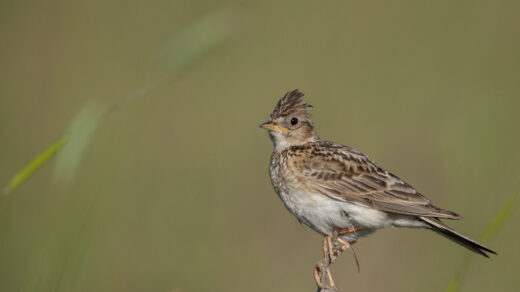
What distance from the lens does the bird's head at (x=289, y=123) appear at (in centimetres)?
668

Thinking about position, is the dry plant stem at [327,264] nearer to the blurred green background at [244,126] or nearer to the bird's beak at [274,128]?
the blurred green background at [244,126]

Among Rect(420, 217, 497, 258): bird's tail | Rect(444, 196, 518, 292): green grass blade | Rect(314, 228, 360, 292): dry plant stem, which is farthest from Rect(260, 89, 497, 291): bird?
Rect(444, 196, 518, 292): green grass blade

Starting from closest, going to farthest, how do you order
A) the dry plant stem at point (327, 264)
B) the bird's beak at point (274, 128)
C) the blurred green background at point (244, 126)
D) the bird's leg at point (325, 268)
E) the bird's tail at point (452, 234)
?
1. the dry plant stem at point (327, 264)
2. the bird's leg at point (325, 268)
3. the bird's tail at point (452, 234)
4. the bird's beak at point (274, 128)
5. the blurred green background at point (244, 126)

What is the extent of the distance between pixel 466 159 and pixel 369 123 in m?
2.08

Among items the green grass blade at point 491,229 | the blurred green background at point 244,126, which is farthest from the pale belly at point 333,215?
the green grass blade at point 491,229

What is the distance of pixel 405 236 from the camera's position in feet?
32.1

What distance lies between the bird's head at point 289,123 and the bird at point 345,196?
0.22 m

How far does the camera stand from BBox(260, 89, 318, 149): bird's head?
668 centimetres

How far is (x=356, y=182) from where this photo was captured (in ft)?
19.7

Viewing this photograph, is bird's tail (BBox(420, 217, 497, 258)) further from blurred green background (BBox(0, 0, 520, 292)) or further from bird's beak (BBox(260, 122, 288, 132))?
bird's beak (BBox(260, 122, 288, 132))

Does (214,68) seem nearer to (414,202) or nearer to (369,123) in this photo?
(369,123)

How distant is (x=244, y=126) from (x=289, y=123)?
524cm

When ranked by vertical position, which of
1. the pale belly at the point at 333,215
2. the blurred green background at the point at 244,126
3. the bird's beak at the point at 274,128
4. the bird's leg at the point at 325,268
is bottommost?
the bird's leg at the point at 325,268

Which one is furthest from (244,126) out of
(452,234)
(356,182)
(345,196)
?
(452,234)
